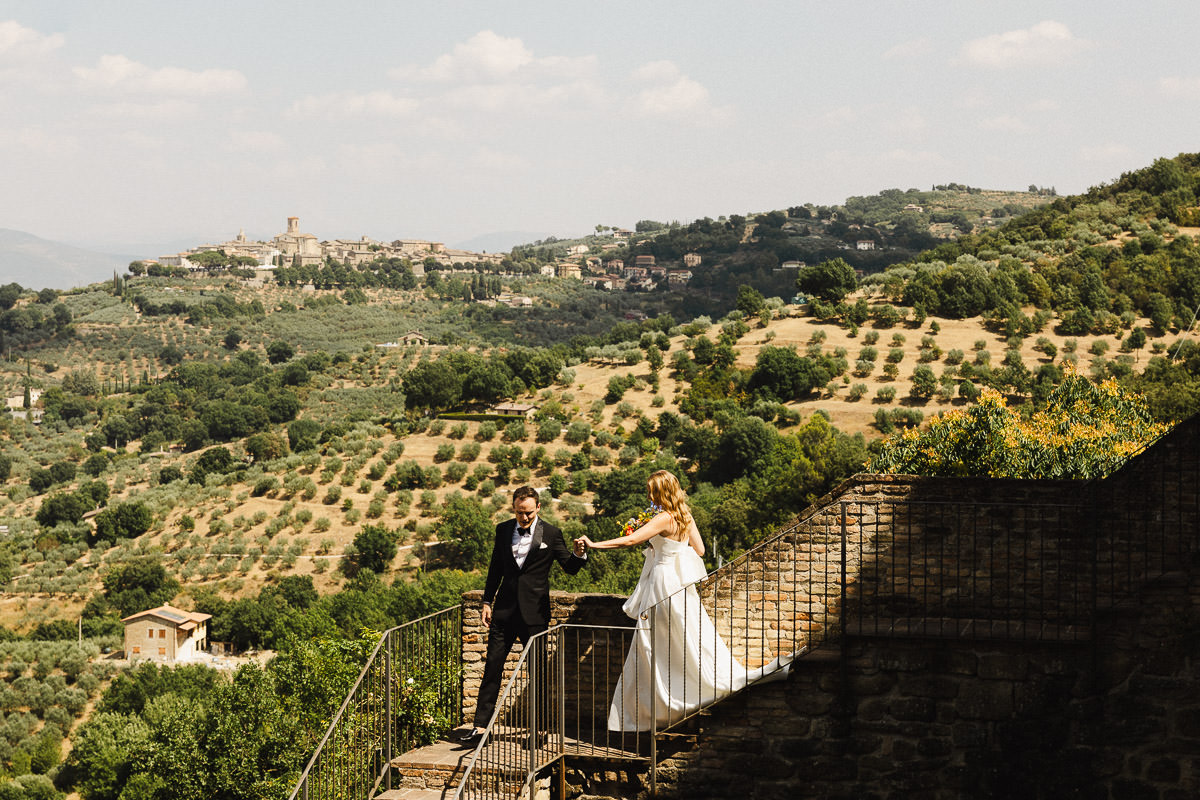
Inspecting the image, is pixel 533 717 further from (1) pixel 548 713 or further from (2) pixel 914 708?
(2) pixel 914 708

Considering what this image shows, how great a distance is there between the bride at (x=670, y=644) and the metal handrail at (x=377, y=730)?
55.1 inches

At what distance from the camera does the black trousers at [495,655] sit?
6.83 meters

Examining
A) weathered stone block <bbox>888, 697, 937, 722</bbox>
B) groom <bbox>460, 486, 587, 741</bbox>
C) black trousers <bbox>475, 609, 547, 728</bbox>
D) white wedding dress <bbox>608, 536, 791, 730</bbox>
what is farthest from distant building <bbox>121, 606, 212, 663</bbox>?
weathered stone block <bbox>888, 697, 937, 722</bbox>

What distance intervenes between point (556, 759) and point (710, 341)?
62.3 meters

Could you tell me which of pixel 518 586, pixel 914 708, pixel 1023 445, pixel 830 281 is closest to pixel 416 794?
pixel 518 586

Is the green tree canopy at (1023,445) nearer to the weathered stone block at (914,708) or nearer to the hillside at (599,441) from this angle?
the weathered stone block at (914,708)

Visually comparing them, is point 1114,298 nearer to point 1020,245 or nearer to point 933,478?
point 1020,245

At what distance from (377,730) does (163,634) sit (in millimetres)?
48260

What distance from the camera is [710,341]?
6831 cm

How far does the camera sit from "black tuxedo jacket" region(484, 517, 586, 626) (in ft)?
22.5

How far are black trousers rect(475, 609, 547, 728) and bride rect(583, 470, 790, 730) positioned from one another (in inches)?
27.4

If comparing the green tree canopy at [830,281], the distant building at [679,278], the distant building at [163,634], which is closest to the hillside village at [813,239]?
the distant building at [679,278]

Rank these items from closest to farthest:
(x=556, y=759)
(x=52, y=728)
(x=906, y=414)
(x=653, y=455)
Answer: (x=556, y=759) → (x=52, y=728) → (x=906, y=414) → (x=653, y=455)

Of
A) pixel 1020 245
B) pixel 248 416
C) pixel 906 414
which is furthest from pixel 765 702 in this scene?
pixel 248 416
